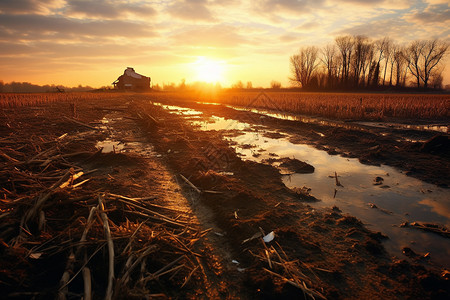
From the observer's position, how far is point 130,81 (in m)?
68.9

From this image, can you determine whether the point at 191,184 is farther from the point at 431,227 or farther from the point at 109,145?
the point at 109,145

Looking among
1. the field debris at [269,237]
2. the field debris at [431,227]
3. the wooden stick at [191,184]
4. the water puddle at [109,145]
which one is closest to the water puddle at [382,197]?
the field debris at [431,227]

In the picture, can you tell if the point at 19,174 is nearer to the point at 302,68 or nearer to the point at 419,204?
the point at 419,204

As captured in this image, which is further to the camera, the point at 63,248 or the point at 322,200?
the point at 322,200

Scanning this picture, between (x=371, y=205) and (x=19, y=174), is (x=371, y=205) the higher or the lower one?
the lower one

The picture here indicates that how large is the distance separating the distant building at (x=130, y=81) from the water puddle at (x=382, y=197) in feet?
232

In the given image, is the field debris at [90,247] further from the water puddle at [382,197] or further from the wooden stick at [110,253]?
the water puddle at [382,197]

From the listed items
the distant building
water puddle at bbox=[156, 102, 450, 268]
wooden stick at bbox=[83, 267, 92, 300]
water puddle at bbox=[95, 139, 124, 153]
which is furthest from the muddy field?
the distant building

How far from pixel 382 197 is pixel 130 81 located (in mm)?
74774

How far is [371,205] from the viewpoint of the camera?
13.6 ft

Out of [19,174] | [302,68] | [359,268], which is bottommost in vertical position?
[359,268]

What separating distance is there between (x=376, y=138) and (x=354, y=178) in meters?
4.81

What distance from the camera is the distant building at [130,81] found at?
68.6 m

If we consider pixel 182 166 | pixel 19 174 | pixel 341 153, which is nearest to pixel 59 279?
pixel 19 174
